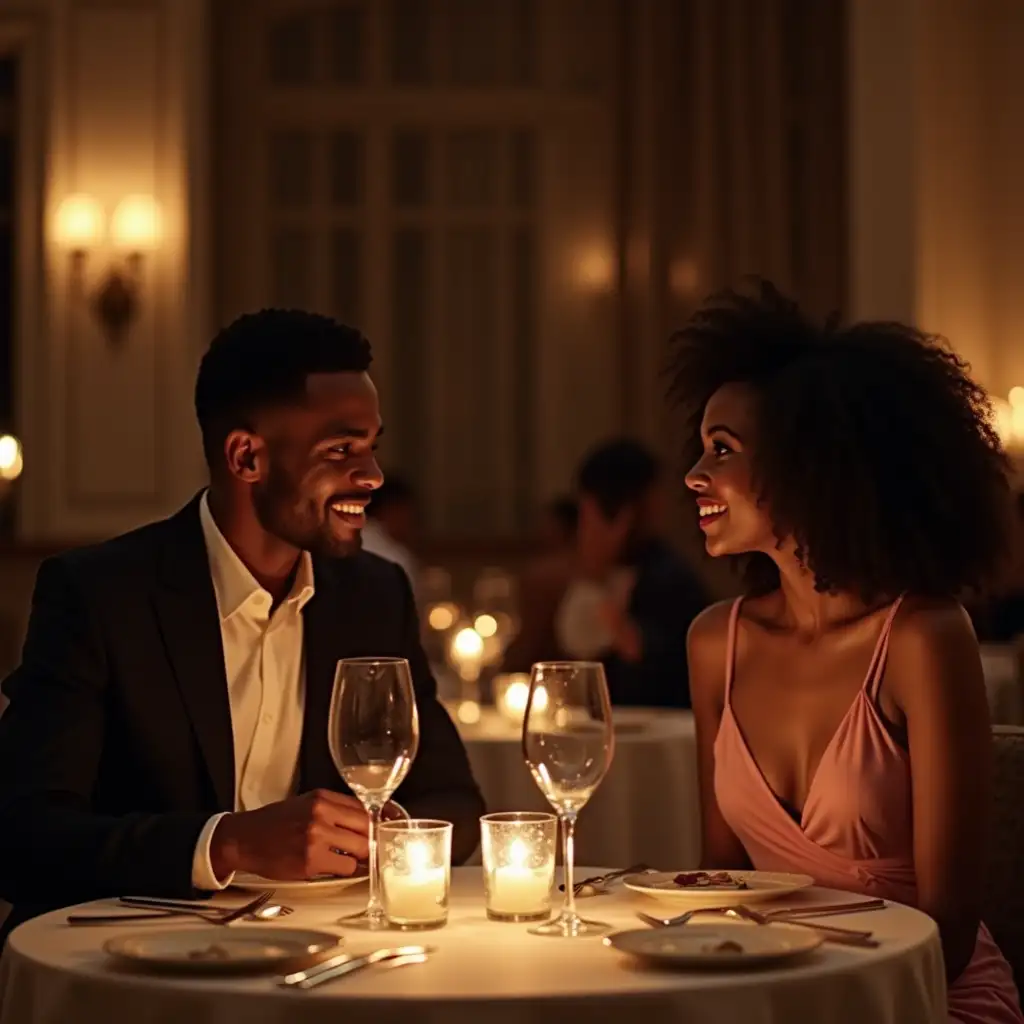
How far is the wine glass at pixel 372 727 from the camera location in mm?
1942

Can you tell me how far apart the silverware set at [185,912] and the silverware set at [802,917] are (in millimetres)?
397

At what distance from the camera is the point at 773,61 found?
924 centimetres

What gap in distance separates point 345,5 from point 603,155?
58.8 inches

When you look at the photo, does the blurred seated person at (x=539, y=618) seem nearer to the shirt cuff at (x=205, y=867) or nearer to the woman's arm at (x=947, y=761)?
the woman's arm at (x=947, y=761)

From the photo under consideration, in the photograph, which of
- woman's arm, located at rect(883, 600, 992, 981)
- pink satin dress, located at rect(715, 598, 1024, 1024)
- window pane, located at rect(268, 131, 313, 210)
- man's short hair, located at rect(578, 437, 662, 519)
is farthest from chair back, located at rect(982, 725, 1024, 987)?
window pane, located at rect(268, 131, 313, 210)

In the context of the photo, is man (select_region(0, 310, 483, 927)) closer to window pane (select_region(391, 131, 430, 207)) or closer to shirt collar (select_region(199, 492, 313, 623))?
shirt collar (select_region(199, 492, 313, 623))

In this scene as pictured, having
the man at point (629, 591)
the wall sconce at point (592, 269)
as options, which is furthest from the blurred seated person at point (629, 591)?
the wall sconce at point (592, 269)

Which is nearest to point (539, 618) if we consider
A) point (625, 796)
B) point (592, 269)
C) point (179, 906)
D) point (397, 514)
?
point (397, 514)

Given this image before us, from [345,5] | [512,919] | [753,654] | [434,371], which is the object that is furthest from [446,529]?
[512,919]

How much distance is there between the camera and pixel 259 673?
259cm

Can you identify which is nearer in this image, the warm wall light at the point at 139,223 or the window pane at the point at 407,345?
the warm wall light at the point at 139,223

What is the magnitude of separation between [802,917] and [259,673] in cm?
95

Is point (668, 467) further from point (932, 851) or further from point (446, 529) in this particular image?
point (932, 851)

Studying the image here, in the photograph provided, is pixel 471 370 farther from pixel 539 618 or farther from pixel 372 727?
pixel 372 727
